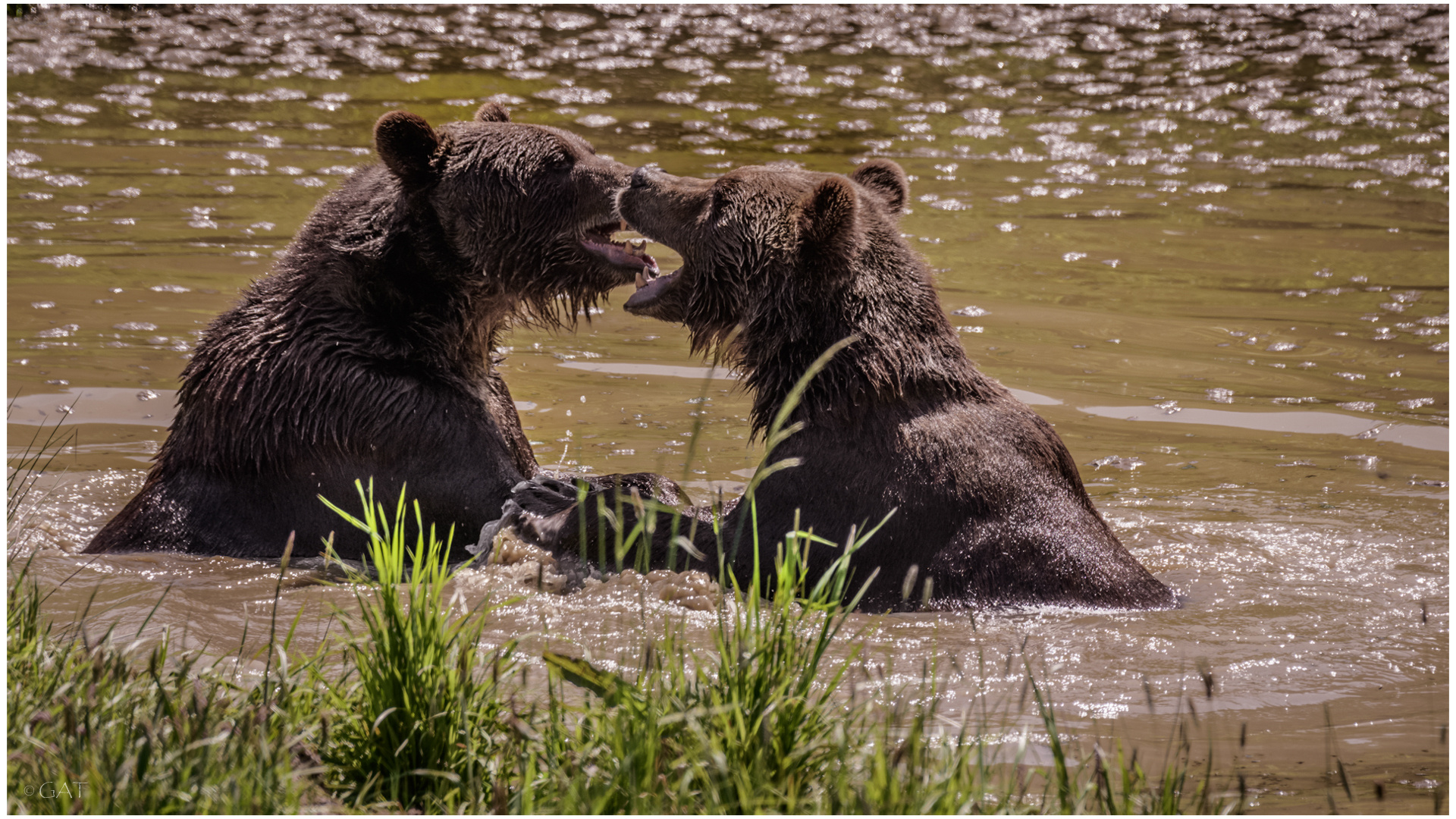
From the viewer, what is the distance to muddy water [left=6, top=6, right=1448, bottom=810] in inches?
211

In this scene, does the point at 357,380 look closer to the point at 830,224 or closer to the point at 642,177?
the point at 642,177

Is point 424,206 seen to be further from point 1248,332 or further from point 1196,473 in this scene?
point 1248,332

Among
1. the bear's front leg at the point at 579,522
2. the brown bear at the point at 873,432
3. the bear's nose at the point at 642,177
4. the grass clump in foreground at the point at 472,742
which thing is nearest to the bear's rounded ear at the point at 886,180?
the brown bear at the point at 873,432

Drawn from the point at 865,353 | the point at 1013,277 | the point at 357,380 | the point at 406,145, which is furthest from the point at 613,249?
the point at 1013,277

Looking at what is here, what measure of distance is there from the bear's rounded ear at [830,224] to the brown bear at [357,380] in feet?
4.88

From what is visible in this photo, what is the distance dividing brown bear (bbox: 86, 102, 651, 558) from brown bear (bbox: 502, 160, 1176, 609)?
0.46 metres

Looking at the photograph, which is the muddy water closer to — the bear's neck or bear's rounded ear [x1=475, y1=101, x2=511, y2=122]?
the bear's neck

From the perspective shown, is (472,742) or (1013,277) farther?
(1013,277)

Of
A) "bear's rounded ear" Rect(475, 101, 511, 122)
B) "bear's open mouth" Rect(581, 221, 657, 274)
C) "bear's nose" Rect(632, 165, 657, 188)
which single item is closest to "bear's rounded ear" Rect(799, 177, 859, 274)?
"bear's nose" Rect(632, 165, 657, 188)

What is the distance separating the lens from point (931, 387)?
19.5 ft

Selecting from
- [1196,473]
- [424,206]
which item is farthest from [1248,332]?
[424,206]

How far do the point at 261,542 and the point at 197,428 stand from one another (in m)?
0.58

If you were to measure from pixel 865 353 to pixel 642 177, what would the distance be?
4.75ft

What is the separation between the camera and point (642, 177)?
6.54 meters
